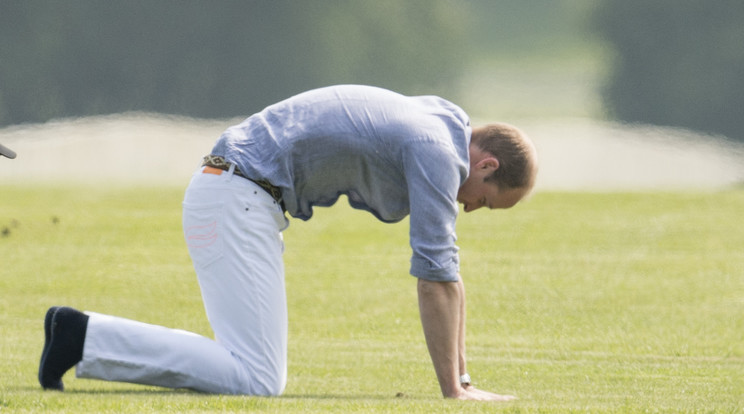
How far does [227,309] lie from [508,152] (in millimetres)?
1397

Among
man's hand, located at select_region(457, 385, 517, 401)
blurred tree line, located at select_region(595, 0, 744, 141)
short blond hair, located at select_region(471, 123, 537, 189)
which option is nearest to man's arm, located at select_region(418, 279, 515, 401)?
man's hand, located at select_region(457, 385, 517, 401)

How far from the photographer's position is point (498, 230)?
1769 centimetres

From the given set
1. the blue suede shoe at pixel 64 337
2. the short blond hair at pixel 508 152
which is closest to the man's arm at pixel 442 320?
the short blond hair at pixel 508 152

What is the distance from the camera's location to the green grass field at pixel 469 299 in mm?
5801

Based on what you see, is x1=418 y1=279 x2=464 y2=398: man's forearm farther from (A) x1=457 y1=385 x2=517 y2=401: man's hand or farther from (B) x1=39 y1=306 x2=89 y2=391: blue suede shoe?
(B) x1=39 y1=306 x2=89 y2=391: blue suede shoe

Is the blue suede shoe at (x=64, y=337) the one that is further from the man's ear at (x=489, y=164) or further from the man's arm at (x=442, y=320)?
the man's ear at (x=489, y=164)

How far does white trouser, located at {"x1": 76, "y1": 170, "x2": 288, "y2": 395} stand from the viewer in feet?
17.0

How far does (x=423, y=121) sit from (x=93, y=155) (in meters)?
22.2

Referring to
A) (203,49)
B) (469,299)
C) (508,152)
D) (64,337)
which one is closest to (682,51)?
(203,49)

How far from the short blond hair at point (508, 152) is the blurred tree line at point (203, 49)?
2735cm

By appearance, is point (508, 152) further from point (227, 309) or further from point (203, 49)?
point (203, 49)

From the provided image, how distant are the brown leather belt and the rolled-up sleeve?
25.9 inches

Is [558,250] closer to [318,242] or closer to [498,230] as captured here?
Result: [498,230]

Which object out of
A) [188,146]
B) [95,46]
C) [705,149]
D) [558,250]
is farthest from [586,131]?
[95,46]
